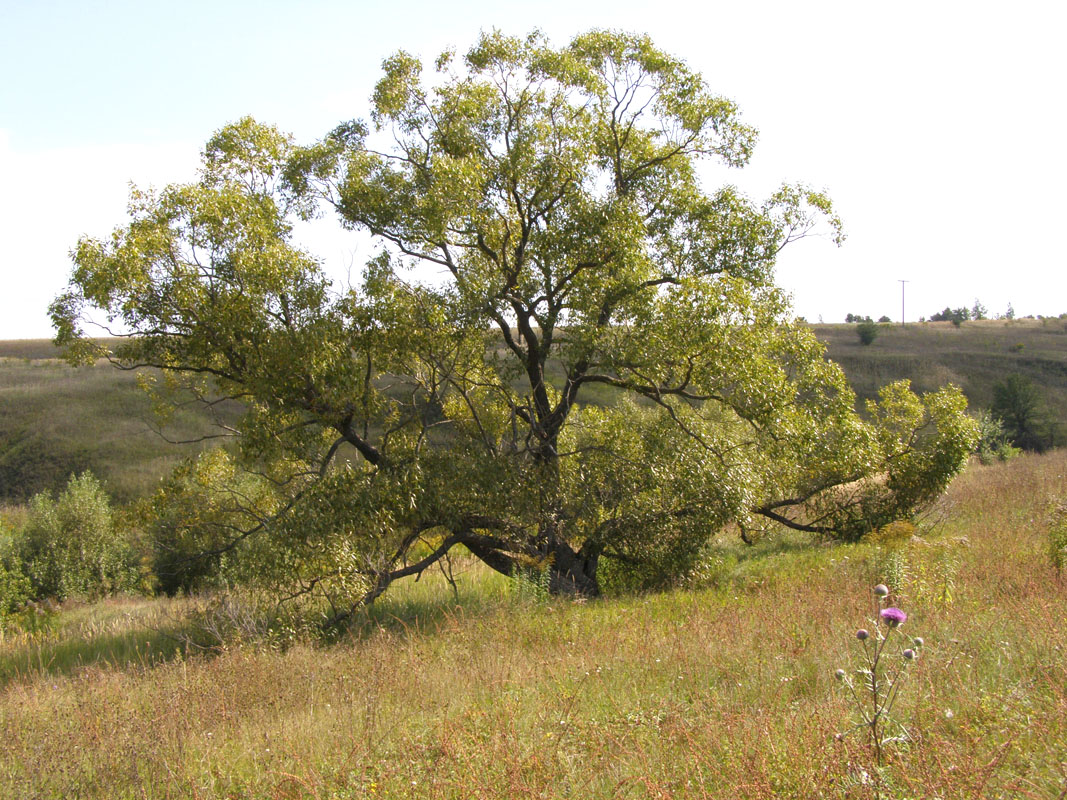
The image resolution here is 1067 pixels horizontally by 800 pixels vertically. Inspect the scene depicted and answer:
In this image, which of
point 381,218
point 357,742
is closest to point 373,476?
point 381,218

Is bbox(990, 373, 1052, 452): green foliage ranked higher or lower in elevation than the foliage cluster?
higher

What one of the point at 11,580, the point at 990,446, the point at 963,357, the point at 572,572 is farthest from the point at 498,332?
the point at 963,357

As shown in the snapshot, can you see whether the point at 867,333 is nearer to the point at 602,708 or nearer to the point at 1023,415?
the point at 1023,415

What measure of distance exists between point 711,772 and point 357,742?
2364mm

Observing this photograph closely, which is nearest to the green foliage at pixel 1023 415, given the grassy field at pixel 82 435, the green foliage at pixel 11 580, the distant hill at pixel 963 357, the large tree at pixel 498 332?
the distant hill at pixel 963 357

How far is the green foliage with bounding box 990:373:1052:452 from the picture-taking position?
4312cm

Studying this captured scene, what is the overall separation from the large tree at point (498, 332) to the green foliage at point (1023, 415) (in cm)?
3673

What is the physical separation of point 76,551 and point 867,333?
6727 cm

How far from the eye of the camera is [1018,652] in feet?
17.3

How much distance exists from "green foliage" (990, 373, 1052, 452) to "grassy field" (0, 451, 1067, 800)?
132 ft

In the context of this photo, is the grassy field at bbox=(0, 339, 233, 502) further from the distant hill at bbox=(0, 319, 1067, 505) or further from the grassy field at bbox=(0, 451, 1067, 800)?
the grassy field at bbox=(0, 451, 1067, 800)

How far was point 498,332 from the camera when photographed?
12.6 m

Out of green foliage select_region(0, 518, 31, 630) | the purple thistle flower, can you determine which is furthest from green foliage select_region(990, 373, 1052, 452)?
green foliage select_region(0, 518, 31, 630)

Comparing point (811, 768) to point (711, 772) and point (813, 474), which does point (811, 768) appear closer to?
point (711, 772)
